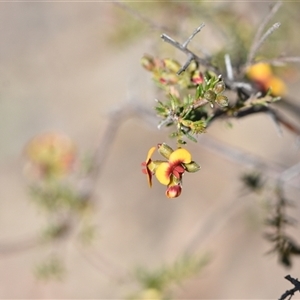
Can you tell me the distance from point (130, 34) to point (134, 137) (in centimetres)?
105

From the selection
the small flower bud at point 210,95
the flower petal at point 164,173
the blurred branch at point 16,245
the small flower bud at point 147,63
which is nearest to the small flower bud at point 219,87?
the small flower bud at point 210,95

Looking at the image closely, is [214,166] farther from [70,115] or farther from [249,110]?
[249,110]

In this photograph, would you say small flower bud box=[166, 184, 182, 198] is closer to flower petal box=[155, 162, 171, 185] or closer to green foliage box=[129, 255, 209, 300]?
flower petal box=[155, 162, 171, 185]

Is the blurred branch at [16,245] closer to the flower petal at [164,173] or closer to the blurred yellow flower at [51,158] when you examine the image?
the blurred yellow flower at [51,158]

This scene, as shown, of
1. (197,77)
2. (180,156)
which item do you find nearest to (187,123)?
(180,156)

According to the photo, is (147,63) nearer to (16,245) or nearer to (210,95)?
(210,95)

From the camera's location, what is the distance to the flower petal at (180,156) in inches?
21.7

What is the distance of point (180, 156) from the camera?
55cm

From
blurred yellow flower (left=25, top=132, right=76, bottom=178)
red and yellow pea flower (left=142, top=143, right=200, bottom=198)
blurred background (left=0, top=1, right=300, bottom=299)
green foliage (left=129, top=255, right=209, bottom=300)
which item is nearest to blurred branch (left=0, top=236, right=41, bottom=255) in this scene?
blurred background (left=0, top=1, right=300, bottom=299)

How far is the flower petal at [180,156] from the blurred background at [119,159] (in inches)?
27.9

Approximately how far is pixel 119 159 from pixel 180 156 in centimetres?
197

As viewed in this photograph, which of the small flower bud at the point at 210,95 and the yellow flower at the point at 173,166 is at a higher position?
the small flower bud at the point at 210,95

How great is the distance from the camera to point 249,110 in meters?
0.75

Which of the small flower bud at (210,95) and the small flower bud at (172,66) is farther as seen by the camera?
the small flower bud at (172,66)
